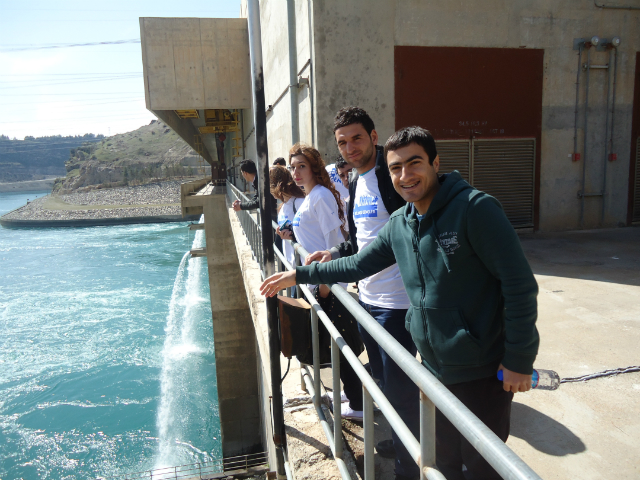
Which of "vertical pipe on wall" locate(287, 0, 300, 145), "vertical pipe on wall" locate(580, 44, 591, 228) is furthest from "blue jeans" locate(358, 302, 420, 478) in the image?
"vertical pipe on wall" locate(580, 44, 591, 228)

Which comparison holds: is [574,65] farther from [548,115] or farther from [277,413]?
[277,413]

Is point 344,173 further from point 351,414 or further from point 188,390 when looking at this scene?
point 188,390

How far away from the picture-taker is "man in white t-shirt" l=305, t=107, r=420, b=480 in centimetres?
217

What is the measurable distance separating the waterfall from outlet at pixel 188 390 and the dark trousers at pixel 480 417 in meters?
9.22

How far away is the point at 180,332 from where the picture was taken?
20859mm

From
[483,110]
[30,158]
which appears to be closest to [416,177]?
[483,110]

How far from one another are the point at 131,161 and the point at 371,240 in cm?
12270

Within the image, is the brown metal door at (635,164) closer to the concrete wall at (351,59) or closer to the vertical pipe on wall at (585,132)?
the vertical pipe on wall at (585,132)

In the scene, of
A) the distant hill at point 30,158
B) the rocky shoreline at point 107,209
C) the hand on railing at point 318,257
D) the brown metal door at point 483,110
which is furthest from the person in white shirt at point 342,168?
the distant hill at point 30,158

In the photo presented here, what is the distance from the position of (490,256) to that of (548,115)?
8.41 meters

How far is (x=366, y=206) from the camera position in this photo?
240 cm

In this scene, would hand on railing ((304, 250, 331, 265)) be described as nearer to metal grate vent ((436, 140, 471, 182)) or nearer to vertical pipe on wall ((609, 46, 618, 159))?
metal grate vent ((436, 140, 471, 182))

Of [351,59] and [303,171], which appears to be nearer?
[303,171]

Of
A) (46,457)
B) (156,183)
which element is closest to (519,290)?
(46,457)
